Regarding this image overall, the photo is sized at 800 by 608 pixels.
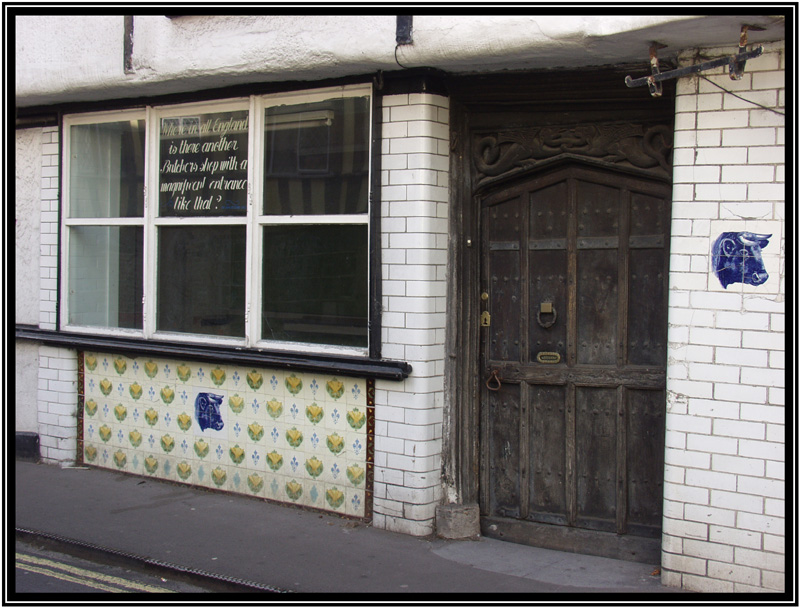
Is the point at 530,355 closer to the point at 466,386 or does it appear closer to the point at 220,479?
the point at 466,386

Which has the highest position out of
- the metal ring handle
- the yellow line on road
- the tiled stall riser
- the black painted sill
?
the metal ring handle

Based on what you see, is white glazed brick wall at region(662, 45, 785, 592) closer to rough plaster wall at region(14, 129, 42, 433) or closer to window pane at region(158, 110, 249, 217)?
window pane at region(158, 110, 249, 217)

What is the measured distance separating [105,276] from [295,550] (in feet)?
12.4

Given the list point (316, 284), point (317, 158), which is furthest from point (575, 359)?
point (317, 158)

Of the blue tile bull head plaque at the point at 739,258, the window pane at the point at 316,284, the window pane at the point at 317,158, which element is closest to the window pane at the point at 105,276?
the window pane at the point at 316,284

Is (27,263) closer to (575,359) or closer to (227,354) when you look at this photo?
(227,354)

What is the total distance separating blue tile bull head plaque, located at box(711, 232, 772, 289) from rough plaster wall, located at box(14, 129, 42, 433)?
670 cm

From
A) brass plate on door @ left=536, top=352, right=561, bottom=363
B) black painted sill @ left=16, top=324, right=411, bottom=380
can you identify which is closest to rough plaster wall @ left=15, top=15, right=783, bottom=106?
brass plate on door @ left=536, top=352, right=561, bottom=363

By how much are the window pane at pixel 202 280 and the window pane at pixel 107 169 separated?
1.95 ft

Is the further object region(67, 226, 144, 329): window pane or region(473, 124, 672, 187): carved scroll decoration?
region(67, 226, 144, 329): window pane

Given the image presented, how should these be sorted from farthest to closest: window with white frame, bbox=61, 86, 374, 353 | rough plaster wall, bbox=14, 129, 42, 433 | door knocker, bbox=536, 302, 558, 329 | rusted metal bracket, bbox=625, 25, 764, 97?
rough plaster wall, bbox=14, 129, 42, 433, window with white frame, bbox=61, 86, 374, 353, door knocker, bbox=536, 302, 558, 329, rusted metal bracket, bbox=625, 25, 764, 97

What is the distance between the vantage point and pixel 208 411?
7.45 m

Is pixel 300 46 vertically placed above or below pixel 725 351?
above

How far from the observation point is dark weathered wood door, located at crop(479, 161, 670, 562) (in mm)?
5840
